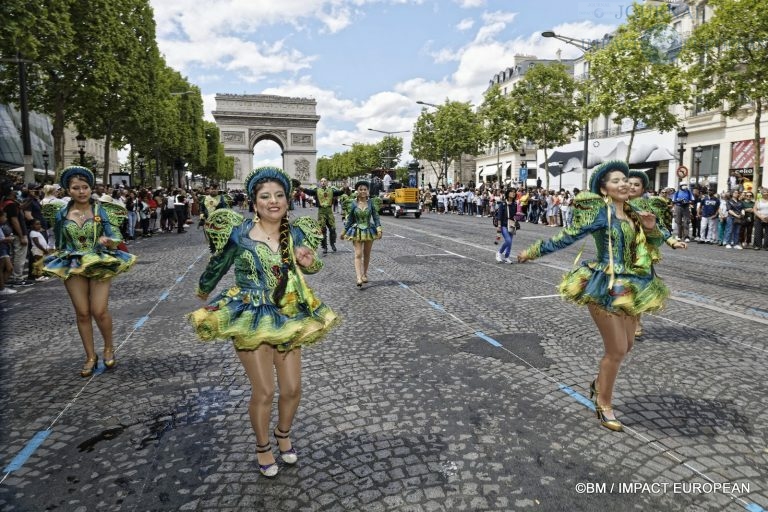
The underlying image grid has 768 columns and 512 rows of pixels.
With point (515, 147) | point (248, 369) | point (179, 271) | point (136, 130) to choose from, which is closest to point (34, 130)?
point (136, 130)

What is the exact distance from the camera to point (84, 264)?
5180mm

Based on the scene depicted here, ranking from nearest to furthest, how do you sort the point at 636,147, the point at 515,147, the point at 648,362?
the point at 648,362
the point at 515,147
the point at 636,147

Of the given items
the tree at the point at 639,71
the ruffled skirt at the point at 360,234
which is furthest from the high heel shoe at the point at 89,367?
the tree at the point at 639,71

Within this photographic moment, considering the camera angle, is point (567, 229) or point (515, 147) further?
point (515, 147)

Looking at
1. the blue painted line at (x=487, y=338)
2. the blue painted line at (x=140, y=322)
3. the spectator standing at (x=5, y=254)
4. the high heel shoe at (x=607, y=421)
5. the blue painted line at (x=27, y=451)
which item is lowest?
the blue painted line at (x=27, y=451)

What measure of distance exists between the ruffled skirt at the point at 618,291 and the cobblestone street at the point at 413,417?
33.3 inches

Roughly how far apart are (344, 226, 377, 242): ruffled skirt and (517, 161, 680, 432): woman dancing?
5.84 metres

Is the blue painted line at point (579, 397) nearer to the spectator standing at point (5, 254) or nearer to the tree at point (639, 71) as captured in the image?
the spectator standing at point (5, 254)

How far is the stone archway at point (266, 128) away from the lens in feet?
265

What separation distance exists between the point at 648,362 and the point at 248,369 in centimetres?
386

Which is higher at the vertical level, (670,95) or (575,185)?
(670,95)

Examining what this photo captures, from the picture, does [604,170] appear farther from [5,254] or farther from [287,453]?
[5,254]

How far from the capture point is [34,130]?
45.9 metres

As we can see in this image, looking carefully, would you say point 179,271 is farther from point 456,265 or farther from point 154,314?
point 456,265
